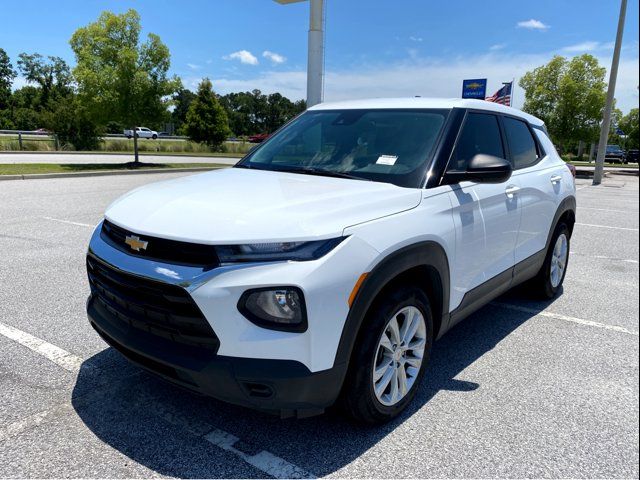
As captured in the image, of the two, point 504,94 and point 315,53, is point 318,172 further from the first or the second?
point 504,94

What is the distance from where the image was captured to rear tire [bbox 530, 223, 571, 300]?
15.4ft

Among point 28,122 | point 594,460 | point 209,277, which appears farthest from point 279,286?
point 28,122

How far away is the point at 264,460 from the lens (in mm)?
2412

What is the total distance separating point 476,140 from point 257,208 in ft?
6.30

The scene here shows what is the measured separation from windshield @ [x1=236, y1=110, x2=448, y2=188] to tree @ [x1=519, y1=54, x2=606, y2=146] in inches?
996

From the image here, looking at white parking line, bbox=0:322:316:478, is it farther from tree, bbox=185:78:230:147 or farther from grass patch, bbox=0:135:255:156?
tree, bbox=185:78:230:147

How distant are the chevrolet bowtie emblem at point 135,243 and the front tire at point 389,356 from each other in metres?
1.15

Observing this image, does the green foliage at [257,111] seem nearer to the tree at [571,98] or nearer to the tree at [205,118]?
the tree at [205,118]

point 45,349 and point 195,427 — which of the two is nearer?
point 195,427

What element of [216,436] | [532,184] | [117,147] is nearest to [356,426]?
[216,436]

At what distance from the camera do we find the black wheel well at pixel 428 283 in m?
2.66

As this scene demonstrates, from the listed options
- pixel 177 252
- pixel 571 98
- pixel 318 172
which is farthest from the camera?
pixel 571 98

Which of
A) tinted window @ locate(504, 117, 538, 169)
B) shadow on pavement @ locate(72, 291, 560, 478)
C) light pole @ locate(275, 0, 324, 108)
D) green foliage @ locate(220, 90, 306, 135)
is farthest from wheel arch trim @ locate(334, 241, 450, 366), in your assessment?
green foliage @ locate(220, 90, 306, 135)

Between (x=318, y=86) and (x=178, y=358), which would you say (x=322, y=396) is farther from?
(x=318, y=86)
